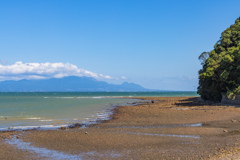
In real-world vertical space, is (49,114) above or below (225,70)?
below

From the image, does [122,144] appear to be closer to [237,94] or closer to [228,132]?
[228,132]

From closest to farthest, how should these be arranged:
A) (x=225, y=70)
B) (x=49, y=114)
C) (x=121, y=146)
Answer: (x=121, y=146)
(x=49, y=114)
(x=225, y=70)

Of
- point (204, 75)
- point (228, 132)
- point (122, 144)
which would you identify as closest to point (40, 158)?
point (122, 144)

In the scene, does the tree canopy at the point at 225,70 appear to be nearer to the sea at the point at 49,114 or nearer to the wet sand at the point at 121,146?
the sea at the point at 49,114

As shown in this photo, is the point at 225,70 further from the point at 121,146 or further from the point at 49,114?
the point at 121,146

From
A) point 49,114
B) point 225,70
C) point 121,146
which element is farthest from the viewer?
point 225,70

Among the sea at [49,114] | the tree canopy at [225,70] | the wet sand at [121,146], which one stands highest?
the tree canopy at [225,70]

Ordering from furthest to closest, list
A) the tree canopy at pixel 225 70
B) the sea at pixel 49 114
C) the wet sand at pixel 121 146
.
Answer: the tree canopy at pixel 225 70, the sea at pixel 49 114, the wet sand at pixel 121 146

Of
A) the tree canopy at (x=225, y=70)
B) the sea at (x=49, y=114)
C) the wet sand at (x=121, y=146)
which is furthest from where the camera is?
the tree canopy at (x=225, y=70)

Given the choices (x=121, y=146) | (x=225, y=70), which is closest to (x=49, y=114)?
(x=121, y=146)

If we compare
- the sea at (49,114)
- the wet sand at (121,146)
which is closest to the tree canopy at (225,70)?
the sea at (49,114)

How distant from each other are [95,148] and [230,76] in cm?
3599

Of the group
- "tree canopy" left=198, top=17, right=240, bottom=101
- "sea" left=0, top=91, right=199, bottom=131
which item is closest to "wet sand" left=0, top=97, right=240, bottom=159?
"sea" left=0, top=91, right=199, bottom=131

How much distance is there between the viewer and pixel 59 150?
12.4 metres
